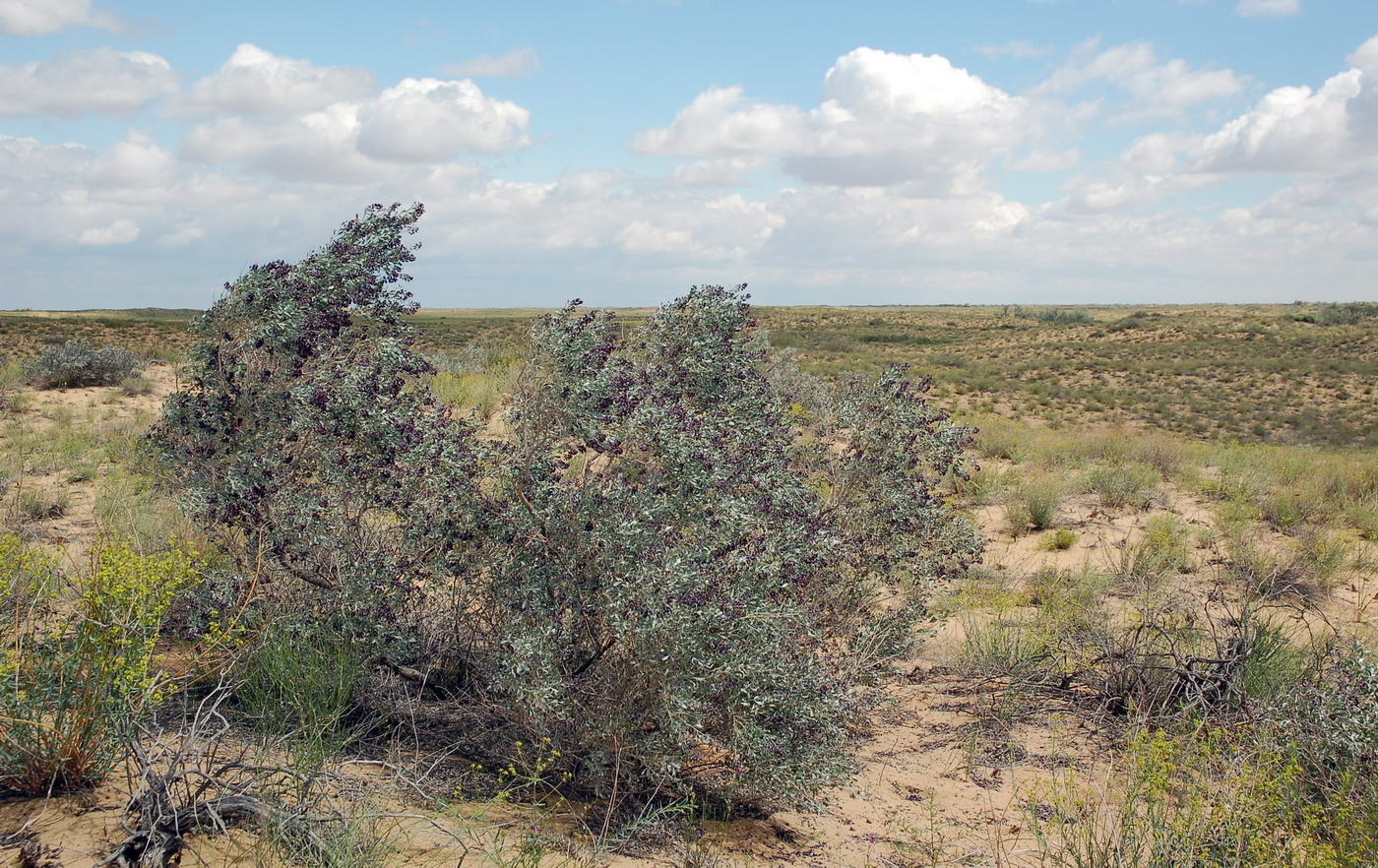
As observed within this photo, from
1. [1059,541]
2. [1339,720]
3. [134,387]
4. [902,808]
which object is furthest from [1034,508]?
[134,387]

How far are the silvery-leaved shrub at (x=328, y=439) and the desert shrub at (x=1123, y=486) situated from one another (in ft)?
30.4

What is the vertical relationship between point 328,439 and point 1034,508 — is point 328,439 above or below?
above

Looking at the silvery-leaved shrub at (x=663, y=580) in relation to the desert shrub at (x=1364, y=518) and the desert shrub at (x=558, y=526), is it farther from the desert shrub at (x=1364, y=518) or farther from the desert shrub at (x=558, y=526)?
the desert shrub at (x=1364, y=518)

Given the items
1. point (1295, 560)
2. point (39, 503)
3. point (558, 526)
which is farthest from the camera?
A: point (1295, 560)

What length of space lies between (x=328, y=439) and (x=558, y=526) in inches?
57.9

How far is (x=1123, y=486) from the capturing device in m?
11.3

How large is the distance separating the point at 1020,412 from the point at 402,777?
26014mm

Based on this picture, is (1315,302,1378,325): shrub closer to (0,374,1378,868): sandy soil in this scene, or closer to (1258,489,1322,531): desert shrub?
(1258,489,1322,531): desert shrub

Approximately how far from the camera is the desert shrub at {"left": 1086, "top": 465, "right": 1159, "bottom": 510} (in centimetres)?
1102

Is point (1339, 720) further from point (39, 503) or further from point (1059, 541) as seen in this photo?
point (39, 503)

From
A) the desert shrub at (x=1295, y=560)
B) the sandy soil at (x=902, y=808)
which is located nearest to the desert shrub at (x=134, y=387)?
the sandy soil at (x=902, y=808)

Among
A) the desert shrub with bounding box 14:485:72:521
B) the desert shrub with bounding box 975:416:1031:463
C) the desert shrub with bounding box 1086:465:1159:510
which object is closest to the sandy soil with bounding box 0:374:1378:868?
the desert shrub with bounding box 14:485:72:521

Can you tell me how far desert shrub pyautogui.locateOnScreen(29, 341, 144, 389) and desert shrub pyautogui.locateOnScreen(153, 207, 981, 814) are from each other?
12.8m

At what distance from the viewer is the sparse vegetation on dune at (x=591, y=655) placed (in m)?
3.51
